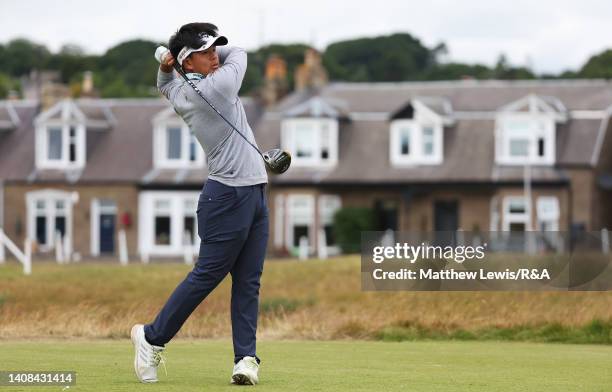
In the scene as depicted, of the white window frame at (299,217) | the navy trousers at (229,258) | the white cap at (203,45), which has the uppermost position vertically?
the white cap at (203,45)

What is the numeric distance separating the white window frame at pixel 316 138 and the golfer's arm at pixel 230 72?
45.9 m

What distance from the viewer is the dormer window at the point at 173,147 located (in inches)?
2240

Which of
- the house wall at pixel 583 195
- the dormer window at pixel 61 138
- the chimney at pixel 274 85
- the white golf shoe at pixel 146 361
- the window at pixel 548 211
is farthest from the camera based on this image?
the chimney at pixel 274 85

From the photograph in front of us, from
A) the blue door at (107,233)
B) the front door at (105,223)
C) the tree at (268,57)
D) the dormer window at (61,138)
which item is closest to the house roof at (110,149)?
the dormer window at (61,138)

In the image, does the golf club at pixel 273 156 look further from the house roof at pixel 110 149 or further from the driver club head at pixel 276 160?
the house roof at pixel 110 149

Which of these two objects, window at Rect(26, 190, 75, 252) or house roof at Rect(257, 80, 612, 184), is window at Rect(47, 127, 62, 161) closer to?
window at Rect(26, 190, 75, 252)

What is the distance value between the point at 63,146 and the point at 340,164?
36.5ft

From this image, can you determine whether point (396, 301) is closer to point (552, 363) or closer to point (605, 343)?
point (605, 343)

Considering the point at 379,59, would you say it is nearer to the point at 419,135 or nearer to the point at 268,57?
the point at 268,57

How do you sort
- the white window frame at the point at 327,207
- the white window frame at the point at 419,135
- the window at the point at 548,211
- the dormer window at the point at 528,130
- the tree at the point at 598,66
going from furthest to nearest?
1. the tree at the point at 598,66
2. the white window frame at the point at 327,207
3. the white window frame at the point at 419,135
4. the dormer window at the point at 528,130
5. the window at the point at 548,211

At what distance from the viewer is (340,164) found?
55469mm

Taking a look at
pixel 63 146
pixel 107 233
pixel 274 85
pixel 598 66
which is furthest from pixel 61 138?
pixel 598 66

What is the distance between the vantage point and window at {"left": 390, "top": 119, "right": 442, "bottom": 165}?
54.2 meters

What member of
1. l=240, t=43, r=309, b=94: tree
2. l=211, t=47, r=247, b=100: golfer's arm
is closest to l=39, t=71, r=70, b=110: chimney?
l=240, t=43, r=309, b=94: tree
